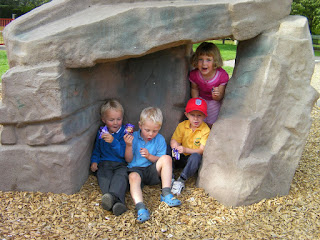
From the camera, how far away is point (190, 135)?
329 cm

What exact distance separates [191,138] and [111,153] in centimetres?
78

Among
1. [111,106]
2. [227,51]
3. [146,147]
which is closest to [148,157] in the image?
[146,147]

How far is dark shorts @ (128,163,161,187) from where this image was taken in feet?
10.00

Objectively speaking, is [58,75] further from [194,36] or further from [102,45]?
[194,36]

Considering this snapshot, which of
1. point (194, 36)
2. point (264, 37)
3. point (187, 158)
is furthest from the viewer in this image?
point (187, 158)

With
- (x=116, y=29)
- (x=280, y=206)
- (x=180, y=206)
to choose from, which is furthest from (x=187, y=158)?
(x=116, y=29)

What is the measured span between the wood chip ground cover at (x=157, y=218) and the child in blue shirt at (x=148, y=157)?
152 mm

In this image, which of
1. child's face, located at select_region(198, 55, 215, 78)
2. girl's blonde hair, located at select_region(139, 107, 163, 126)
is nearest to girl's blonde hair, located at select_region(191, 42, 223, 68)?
child's face, located at select_region(198, 55, 215, 78)

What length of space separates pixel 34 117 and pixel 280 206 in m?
2.14

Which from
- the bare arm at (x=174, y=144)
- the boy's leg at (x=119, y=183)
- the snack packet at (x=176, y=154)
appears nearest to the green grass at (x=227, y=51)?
the bare arm at (x=174, y=144)

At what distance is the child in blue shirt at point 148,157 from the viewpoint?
2912 millimetres

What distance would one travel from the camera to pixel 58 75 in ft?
8.23

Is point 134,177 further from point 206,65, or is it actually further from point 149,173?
point 206,65

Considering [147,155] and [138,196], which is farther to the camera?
[147,155]
